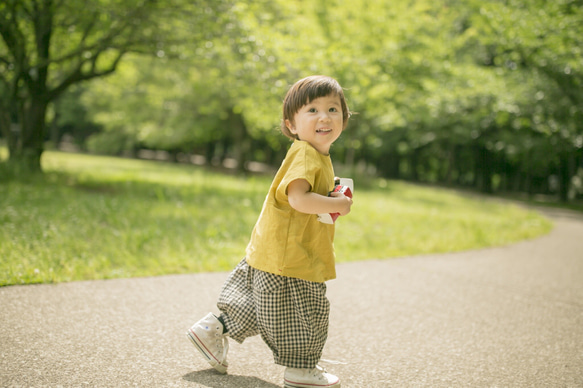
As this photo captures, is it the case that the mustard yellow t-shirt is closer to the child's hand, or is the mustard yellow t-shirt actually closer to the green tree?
the child's hand

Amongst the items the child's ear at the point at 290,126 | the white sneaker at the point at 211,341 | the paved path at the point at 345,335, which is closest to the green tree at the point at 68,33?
the paved path at the point at 345,335

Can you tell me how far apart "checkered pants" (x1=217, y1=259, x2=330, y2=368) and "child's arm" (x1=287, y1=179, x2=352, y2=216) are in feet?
1.31

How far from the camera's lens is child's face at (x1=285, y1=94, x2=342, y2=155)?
7.23ft

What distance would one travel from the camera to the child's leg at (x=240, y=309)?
231 centimetres

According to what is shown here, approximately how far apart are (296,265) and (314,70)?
940cm

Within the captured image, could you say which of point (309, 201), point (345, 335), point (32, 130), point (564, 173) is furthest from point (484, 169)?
point (309, 201)

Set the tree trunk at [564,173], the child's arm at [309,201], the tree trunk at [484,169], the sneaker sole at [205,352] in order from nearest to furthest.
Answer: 1. the child's arm at [309,201]
2. the sneaker sole at [205,352]
3. the tree trunk at [564,173]
4. the tree trunk at [484,169]

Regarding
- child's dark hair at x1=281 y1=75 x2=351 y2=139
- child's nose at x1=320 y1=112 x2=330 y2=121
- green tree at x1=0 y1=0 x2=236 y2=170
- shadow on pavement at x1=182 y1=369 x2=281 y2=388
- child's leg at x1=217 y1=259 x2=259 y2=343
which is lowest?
shadow on pavement at x1=182 y1=369 x2=281 y2=388

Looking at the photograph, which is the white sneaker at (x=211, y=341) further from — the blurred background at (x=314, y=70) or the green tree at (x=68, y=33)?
the green tree at (x=68, y=33)

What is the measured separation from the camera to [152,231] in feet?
18.2

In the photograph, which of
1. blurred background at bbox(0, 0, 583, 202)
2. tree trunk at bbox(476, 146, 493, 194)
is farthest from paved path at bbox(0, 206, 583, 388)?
tree trunk at bbox(476, 146, 493, 194)

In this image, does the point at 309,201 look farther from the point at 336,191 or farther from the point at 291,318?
the point at 291,318

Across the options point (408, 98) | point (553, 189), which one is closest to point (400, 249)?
point (408, 98)

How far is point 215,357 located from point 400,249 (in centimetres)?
438
